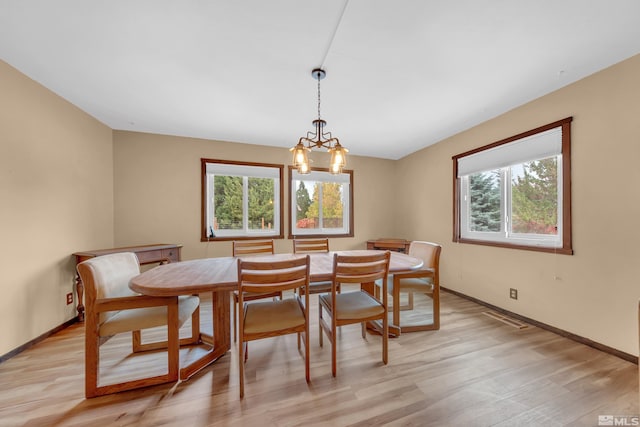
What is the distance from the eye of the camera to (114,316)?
1.61 m

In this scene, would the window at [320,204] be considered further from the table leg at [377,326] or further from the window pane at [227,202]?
the table leg at [377,326]

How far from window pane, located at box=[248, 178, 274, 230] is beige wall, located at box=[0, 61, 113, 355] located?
190cm

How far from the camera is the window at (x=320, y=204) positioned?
400 cm

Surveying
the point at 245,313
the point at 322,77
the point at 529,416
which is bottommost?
the point at 529,416

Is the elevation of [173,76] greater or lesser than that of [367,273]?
greater

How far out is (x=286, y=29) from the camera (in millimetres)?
1530

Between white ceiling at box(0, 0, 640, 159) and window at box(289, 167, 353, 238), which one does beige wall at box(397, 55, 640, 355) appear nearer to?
white ceiling at box(0, 0, 640, 159)

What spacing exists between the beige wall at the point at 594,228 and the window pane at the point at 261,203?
126 inches

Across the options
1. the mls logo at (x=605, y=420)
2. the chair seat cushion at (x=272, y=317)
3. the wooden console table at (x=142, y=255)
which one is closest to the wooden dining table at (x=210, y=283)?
the chair seat cushion at (x=272, y=317)

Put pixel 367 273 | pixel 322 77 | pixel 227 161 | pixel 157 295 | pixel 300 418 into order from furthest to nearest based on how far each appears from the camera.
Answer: pixel 227 161 → pixel 322 77 → pixel 367 273 → pixel 157 295 → pixel 300 418

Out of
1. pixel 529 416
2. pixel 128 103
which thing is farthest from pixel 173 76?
pixel 529 416

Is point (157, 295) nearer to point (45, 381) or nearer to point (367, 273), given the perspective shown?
point (45, 381)

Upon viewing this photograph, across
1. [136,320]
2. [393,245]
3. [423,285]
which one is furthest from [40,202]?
[393,245]

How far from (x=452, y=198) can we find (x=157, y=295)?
3.61 meters
